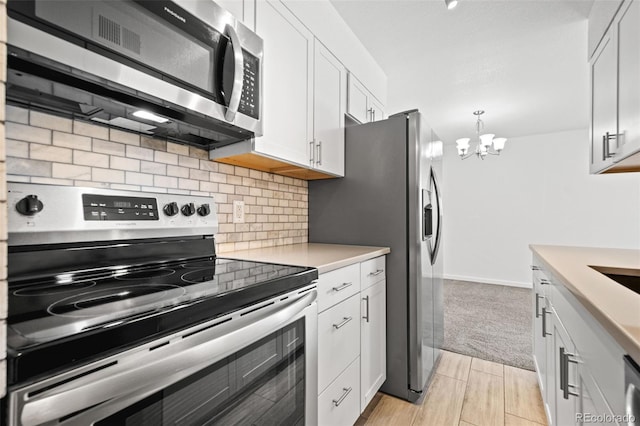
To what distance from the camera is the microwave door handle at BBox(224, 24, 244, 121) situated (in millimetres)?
1188

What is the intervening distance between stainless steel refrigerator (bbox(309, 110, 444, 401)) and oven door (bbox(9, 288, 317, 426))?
934mm

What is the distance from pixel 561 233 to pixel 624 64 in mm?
4331

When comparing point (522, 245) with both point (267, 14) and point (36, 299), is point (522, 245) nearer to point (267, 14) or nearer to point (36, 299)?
point (267, 14)

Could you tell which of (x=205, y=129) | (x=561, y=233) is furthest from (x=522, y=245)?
(x=205, y=129)

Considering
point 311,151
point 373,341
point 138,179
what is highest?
point 311,151

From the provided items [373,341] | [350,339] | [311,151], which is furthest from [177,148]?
[373,341]

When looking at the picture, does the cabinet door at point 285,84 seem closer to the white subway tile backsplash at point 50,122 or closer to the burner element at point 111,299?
the white subway tile backsplash at point 50,122

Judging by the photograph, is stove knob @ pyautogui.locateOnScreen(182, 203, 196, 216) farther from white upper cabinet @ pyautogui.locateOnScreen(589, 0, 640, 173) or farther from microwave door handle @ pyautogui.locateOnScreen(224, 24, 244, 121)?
white upper cabinet @ pyautogui.locateOnScreen(589, 0, 640, 173)

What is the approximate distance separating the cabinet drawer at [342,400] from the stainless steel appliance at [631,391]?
102 centimetres

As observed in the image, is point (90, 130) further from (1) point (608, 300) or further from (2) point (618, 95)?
(2) point (618, 95)

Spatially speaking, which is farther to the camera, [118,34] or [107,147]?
[107,147]

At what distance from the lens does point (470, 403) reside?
6.35ft

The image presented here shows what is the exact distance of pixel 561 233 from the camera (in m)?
4.93

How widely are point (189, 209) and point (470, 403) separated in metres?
2.05
